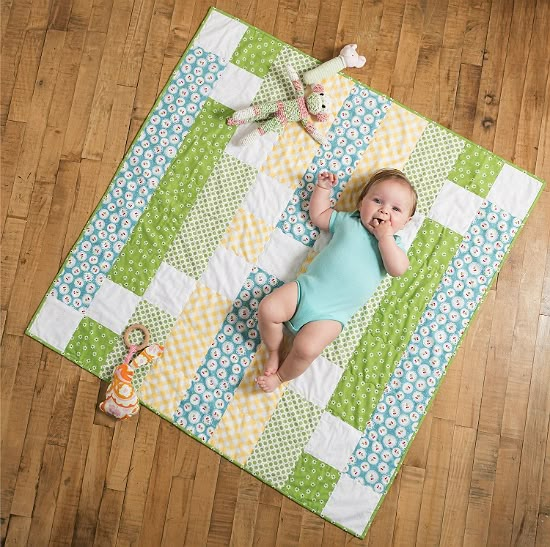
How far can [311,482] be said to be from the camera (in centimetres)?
161

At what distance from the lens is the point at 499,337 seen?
166 centimetres

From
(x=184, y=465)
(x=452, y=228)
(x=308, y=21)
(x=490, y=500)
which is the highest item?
(x=308, y=21)

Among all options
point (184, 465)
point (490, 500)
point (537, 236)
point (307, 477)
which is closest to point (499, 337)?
point (537, 236)

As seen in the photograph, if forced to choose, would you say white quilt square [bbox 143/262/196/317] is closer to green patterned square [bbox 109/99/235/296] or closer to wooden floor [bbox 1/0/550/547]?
green patterned square [bbox 109/99/235/296]

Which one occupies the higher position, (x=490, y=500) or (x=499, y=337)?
(x=499, y=337)

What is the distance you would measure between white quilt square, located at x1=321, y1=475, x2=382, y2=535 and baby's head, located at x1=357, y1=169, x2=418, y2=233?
67cm

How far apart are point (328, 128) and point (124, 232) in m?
0.63

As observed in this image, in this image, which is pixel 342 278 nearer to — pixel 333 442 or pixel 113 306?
pixel 333 442

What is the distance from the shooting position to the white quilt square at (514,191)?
1.66 meters

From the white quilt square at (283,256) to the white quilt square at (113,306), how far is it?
0.36 metres

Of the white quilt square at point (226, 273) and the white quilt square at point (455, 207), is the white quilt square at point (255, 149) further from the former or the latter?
the white quilt square at point (455, 207)

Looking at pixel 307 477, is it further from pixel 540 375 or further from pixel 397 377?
pixel 540 375

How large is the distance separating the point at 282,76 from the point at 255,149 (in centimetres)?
22

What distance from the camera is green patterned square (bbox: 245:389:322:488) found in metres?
1.61
